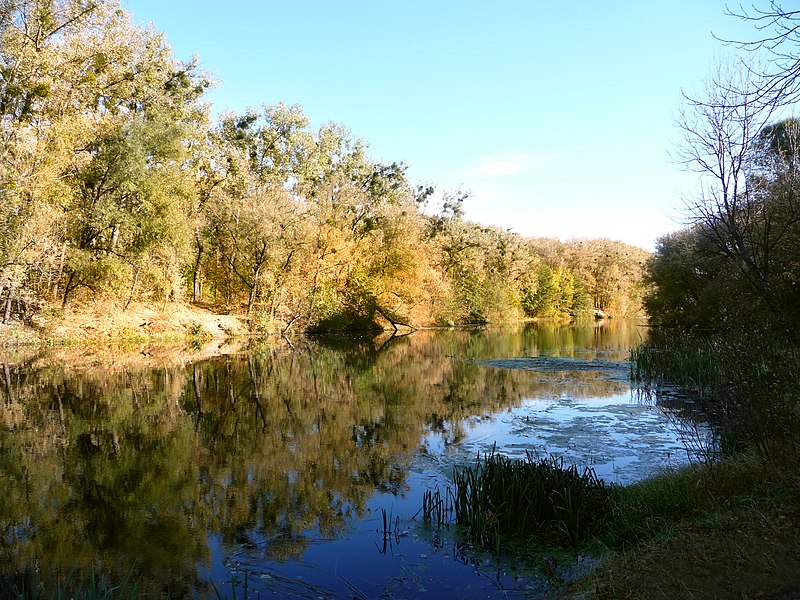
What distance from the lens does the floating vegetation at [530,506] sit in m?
6.02

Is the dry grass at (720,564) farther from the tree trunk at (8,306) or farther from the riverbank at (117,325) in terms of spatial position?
the riverbank at (117,325)

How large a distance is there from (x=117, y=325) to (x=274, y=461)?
71.5ft

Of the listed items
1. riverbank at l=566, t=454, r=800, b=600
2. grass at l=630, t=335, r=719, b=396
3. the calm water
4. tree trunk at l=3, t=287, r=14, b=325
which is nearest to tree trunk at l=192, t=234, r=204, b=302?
tree trunk at l=3, t=287, r=14, b=325

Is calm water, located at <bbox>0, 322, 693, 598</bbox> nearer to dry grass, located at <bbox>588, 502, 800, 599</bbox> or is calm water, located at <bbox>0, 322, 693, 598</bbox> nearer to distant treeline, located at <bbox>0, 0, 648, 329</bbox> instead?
dry grass, located at <bbox>588, 502, 800, 599</bbox>

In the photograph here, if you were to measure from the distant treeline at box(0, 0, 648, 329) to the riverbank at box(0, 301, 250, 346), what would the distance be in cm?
79

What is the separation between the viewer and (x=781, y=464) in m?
5.62

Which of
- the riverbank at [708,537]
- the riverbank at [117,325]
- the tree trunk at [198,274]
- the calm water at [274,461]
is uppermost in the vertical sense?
the tree trunk at [198,274]

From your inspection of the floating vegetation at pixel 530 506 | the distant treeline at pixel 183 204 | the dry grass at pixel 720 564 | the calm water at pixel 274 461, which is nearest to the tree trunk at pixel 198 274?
the distant treeline at pixel 183 204

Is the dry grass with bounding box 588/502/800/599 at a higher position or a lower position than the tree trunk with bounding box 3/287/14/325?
lower

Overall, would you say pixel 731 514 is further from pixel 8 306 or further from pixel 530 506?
pixel 8 306

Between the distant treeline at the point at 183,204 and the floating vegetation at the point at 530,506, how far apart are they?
22174mm

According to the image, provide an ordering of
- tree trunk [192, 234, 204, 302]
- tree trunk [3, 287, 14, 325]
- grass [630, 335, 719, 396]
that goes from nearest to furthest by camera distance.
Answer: grass [630, 335, 719, 396] → tree trunk [3, 287, 14, 325] → tree trunk [192, 234, 204, 302]

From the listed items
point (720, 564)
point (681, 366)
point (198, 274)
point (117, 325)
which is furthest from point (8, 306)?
point (720, 564)

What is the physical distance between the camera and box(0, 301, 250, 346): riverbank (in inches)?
986
